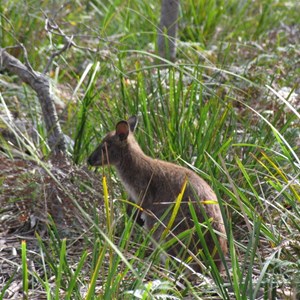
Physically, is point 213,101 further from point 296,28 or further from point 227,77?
point 296,28

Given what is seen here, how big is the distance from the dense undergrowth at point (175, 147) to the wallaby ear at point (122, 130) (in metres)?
0.18

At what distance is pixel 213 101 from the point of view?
572 centimetres

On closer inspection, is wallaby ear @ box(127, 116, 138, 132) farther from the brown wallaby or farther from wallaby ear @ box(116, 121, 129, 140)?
wallaby ear @ box(116, 121, 129, 140)

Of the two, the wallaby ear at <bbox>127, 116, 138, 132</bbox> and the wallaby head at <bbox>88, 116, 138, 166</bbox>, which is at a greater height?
the wallaby ear at <bbox>127, 116, 138, 132</bbox>

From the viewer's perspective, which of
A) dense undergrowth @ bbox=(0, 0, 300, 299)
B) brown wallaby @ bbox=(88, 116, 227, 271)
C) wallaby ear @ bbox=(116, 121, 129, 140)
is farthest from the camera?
wallaby ear @ bbox=(116, 121, 129, 140)

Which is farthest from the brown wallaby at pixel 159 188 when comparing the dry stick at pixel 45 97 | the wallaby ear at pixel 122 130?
the dry stick at pixel 45 97

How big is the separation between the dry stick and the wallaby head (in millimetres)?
224

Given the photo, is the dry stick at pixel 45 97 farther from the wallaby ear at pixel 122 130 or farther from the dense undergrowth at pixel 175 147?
the wallaby ear at pixel 122 130

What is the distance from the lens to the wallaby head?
5.47 meters

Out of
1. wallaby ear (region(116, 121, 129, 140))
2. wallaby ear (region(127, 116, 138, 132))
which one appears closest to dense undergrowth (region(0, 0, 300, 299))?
wallaby ear (region(127, 116, 138, 132))

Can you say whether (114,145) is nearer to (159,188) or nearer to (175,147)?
(175,147)

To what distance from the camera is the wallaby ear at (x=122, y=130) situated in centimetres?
538

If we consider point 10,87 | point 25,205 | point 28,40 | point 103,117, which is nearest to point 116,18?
point 28,40

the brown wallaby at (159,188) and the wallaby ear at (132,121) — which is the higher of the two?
the wallaby ear at (132,121)
